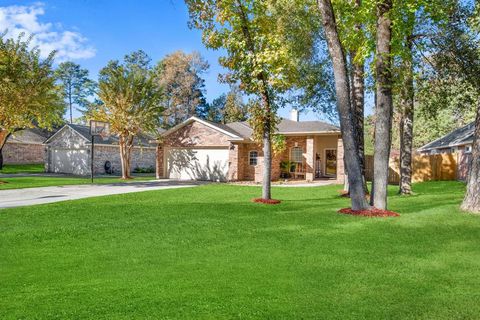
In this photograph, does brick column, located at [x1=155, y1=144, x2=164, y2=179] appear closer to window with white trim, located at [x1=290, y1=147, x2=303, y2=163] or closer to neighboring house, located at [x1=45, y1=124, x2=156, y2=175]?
neighboring house, located at [x1=45, y1=124, x2=156, y2=175]

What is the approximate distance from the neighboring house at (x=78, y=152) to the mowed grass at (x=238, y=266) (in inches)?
844

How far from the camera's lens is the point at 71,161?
31.3 metres

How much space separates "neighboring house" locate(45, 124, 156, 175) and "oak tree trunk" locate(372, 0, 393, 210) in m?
21.6

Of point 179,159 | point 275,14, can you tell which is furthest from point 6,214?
point 179,159

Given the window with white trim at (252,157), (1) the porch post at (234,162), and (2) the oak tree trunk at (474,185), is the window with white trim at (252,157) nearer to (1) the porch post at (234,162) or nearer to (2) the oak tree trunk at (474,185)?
(1) the porch post at (234,162)

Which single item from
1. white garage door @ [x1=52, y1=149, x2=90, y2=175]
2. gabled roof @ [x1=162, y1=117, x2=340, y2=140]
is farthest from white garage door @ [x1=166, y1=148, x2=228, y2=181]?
white garage door @ [x1=52, y1=149, x2=90, y2=175]

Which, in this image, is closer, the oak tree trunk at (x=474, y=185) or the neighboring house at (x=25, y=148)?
the oak tree trunk at (x=474, y=185)

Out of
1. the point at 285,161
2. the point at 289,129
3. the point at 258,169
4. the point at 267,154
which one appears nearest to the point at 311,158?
the point at 285,161

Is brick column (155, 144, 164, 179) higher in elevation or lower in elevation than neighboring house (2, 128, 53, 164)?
lower

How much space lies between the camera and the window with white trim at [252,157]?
25128mm

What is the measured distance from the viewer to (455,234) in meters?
7.57

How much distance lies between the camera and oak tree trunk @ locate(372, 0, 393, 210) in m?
10.7

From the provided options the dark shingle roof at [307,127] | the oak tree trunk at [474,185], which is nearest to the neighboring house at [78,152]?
the dark shingle roof at [307,127]

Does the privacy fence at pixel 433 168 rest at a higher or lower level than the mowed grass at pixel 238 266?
higher
